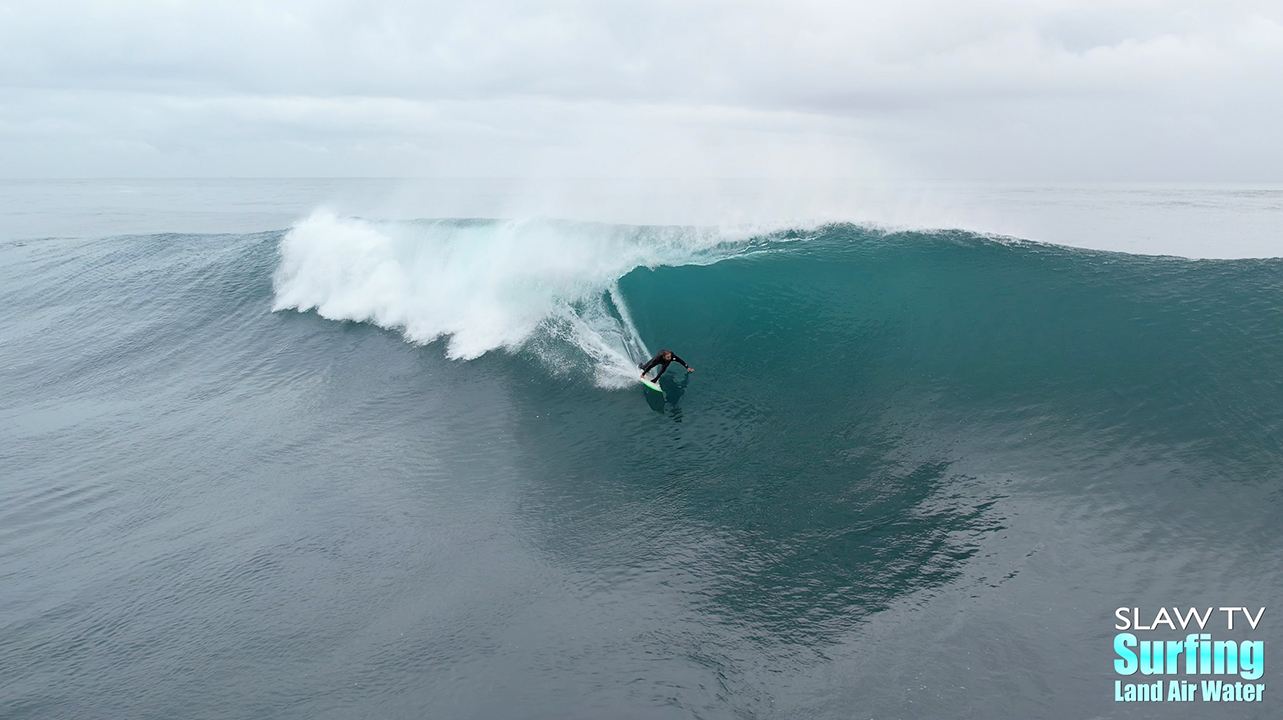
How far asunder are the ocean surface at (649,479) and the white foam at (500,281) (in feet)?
0.42

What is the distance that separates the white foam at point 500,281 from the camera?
1672cm

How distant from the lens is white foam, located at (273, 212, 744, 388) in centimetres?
1672

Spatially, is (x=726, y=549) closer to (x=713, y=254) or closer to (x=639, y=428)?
(x=639, y=428)

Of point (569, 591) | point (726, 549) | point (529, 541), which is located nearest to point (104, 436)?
point (529, 541)
